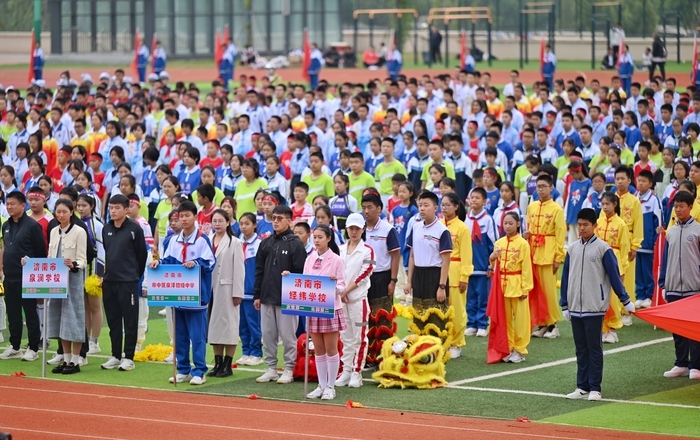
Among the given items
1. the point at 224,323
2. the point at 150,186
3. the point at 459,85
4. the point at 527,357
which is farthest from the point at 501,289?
the point at 459,85

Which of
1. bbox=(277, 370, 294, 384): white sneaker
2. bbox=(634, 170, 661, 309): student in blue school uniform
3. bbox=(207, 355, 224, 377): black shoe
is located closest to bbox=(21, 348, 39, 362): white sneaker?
bbox=(207, 355, 224, 377): black shoe

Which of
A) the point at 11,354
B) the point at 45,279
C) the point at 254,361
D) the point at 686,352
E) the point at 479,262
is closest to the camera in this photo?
the point at 686,352

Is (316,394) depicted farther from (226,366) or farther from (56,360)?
(56,360)

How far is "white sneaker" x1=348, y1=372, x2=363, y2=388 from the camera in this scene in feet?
42.4

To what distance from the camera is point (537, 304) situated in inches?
603

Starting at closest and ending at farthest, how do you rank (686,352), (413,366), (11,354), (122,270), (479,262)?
(413,366) → (686,352) → (122,270) → (11,354) → (479,262)

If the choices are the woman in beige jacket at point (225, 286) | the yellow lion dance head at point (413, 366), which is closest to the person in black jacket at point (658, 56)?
the yellow lion dance head at point (413, 366)

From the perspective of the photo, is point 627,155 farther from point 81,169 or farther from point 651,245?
point 81,169

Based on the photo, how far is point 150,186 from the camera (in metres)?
19.2

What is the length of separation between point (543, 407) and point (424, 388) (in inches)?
57.3

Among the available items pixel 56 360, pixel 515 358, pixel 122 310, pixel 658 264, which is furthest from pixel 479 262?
pixel 56 360

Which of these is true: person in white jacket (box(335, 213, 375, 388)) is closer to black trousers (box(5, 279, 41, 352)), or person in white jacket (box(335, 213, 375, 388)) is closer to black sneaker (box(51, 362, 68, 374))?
black sneaker (box(51, 362, 68, 374))

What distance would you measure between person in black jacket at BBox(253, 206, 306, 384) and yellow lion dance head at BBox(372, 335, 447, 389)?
1.01 meters

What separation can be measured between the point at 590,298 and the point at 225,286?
3871 mm
